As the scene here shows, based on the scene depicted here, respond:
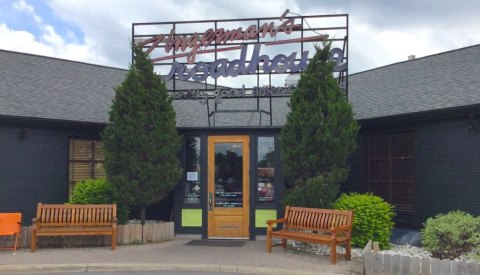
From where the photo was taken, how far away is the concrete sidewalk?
873cm

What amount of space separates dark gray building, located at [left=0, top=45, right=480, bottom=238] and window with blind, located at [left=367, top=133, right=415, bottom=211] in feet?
0.08

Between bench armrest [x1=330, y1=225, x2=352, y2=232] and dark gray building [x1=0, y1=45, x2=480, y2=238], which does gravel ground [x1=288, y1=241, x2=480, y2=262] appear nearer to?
bench armrest [x1=330, y1=225, x2=352, y2=232]

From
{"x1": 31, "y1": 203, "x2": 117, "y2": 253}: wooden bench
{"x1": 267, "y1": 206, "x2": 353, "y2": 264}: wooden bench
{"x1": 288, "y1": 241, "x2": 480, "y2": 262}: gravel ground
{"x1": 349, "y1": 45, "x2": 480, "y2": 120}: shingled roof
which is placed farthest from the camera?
{"x1": 349, "y1": 45, "x2": 480, "y2": 120}: shingled roof

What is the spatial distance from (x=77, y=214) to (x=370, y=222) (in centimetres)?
642

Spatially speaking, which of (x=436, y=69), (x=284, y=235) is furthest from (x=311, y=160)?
(x=436, y=69)

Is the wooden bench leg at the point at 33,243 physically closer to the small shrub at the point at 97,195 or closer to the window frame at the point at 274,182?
the small shrub at the point at 97,195

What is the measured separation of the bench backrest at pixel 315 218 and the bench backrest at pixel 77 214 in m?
3.90

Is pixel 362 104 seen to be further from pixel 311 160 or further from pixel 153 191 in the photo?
pixel 153 191

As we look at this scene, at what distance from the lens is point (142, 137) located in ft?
36.8

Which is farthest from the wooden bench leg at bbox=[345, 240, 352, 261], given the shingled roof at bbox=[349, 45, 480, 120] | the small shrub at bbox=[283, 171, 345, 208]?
the shingled roof at bbox=[349, 45, 480, 120]

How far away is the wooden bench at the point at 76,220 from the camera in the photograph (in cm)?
1042

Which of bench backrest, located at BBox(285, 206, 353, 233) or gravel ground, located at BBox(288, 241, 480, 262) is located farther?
bench backrest, located at BBox(285, 206, 353, 233)

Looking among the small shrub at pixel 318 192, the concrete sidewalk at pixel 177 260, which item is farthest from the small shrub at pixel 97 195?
the small shrub at pixel 318 192

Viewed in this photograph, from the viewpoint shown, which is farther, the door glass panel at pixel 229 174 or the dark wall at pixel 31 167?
the door glass panel at pixel 229 174
